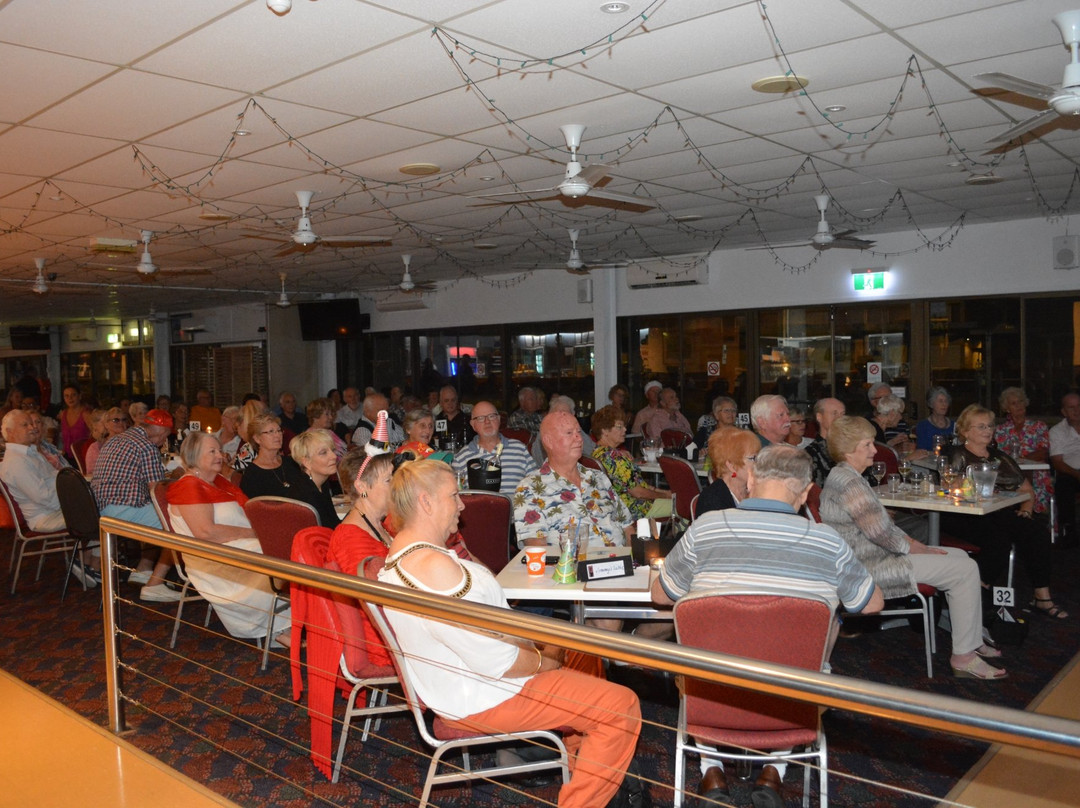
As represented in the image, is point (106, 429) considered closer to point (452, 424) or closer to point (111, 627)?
point (452, 424)

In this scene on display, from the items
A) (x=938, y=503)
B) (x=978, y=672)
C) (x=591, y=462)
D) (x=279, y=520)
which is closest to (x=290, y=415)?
(x=591, y=462)

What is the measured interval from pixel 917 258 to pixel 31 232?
9879 millimetres

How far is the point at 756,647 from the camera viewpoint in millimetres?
2531

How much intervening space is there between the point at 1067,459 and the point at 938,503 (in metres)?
3.78

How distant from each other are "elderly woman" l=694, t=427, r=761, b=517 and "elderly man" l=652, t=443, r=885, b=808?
0.98 m

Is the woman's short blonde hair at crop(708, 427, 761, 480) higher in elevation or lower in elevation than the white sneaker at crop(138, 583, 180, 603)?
higher

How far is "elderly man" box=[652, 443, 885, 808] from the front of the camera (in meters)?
2.81

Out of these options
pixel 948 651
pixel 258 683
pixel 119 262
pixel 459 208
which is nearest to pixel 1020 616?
pixel 948 651

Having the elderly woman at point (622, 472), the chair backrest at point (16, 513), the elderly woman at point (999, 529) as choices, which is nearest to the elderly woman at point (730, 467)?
the elderly woman at point (622, 472)

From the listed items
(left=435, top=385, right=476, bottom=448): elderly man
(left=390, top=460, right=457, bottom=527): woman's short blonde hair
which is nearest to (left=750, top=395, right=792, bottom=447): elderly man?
(left=390, top=460, right=457, bottom=527): woman's short blonde hair

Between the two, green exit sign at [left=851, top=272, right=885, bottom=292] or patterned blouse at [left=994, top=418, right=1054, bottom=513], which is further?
green exit sign at [left=851, top=272, right=885, bottom=292]

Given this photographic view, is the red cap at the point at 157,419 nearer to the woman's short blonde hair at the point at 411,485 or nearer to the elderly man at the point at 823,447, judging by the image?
the woman's short blonde hair at the point at 411,485

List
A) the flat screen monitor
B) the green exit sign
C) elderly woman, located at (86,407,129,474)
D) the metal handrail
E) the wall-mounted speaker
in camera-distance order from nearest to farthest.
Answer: the metal handrail → elderly woman, located at (86,407,129,474) → the wall-mounted speaker → the green exit sign → the flat screen monitor

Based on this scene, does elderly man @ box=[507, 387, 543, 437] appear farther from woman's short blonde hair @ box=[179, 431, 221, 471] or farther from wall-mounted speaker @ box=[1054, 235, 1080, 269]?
wall-mounted speaker @ box=[1054, 235, 1080, 269]
